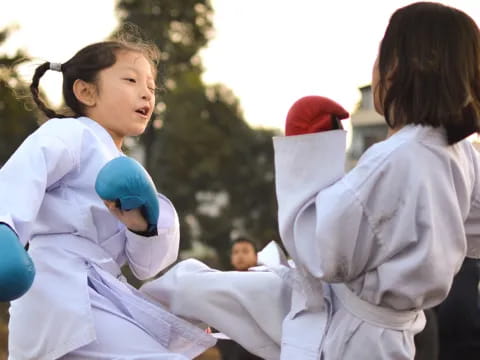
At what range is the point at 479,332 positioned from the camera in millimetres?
7082

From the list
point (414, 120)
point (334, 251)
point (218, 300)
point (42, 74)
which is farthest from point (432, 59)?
point (42, 74)

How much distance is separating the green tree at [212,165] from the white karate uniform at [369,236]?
31.2 m

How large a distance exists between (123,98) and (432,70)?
1.21 meters

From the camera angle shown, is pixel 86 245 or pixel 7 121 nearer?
pixel 86 245

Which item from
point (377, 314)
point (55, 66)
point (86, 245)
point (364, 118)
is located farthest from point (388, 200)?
point (364, 118)

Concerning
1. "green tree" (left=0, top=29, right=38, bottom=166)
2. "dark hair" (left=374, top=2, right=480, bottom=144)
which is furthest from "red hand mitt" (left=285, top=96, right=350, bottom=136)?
"green tree" (left=0, top=29, right=38, bottom=166)

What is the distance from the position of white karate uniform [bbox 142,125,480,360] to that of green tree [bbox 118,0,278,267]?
31.2 meters

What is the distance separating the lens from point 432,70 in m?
3.01

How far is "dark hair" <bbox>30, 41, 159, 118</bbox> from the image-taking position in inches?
148

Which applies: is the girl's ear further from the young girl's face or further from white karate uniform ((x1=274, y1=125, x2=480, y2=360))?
white karate uniform ((x1=274, y1=125, x2=480, y2=360))

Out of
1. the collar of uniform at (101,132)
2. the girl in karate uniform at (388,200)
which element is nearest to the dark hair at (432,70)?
the girl in karate uniform at (388,200)

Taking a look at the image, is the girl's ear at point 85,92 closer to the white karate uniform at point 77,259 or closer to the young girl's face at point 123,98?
the young girl's face at point 123,98

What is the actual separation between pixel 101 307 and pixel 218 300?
39 cm

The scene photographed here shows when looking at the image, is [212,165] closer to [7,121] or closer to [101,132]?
[7,121]
